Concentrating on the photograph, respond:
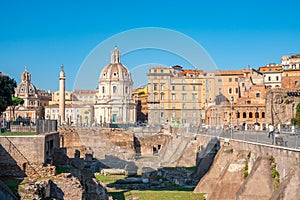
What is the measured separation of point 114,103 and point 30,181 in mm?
75902

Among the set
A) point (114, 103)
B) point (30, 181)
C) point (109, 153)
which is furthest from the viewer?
point (114, 103)

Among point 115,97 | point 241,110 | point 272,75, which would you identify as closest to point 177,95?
point 241,110

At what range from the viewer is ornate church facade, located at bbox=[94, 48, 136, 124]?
9506 cm

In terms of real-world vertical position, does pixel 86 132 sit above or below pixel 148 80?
below

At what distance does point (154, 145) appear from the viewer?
201 feet

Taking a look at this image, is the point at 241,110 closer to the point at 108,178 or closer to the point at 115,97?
the point at 115,97

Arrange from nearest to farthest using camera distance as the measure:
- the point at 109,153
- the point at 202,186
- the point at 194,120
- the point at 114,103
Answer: the point at 202,186, the point at 109,153, the point at 194,120, the point at 114,103

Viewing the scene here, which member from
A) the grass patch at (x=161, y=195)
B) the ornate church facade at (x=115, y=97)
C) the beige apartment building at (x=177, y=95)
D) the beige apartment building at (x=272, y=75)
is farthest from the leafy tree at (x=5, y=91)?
the beige apartment building at (x=272, y=75)

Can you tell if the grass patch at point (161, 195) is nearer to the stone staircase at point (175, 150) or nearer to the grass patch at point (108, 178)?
the grass patch at point (108, 178)

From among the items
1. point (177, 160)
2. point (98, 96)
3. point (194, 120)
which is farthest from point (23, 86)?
point (177, 160)

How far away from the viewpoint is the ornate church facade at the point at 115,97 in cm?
9506

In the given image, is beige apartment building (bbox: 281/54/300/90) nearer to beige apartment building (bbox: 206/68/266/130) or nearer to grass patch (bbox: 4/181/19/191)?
beige apartment building (bbox: 206/68/266/130)

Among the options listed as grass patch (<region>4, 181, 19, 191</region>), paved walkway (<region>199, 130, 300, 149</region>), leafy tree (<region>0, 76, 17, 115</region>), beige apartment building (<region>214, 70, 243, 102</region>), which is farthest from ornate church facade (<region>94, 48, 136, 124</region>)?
grass patch (<region>4, 181, 19, 191</region>)

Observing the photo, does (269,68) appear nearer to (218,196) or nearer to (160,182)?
(160,182)
